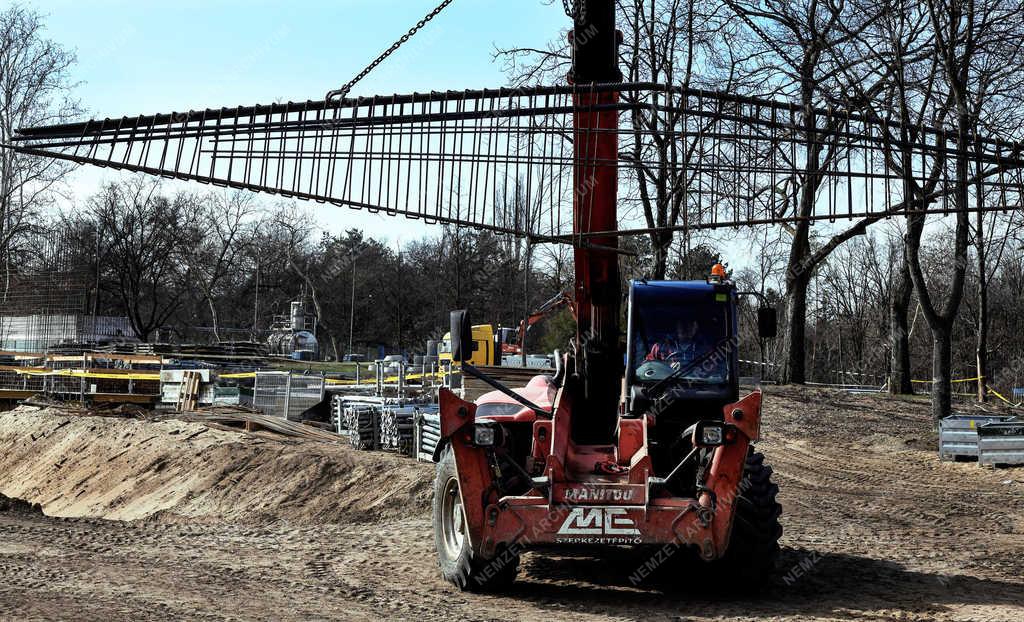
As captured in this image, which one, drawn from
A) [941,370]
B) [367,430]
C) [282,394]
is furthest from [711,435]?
[282,394]

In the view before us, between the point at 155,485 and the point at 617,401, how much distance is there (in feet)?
39.9

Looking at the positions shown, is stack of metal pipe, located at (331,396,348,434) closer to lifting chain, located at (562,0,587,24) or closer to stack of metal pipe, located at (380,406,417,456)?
stack of metal pipe, located at (380,406,417,456)

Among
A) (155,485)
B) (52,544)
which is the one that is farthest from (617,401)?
(155,485)

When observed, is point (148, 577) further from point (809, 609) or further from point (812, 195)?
point (812, 195)

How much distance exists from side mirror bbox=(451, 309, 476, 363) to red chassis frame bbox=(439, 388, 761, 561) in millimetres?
373

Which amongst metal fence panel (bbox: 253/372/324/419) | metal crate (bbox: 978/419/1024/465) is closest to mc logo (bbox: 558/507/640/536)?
metal crate (bbox: 978/419/1024/465)

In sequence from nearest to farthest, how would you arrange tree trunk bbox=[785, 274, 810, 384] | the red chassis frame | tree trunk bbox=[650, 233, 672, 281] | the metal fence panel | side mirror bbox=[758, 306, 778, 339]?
the red chassis frame
side mirror bbox=[758, 306, 778, 339]
tree trunk bbox=[650, 233, 672, 281]
the metal fence panel
tree trunk bbox=[785, 274, 810, 384]

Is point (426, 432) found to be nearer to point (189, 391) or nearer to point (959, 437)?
point (959, 437)

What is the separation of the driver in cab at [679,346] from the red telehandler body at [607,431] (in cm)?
1

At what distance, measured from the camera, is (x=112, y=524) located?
1262 cm

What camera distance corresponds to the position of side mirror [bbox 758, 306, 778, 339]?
9023 millimetres

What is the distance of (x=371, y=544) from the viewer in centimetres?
1106

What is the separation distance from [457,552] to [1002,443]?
13.3 m

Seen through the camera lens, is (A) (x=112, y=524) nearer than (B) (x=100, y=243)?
Yes
